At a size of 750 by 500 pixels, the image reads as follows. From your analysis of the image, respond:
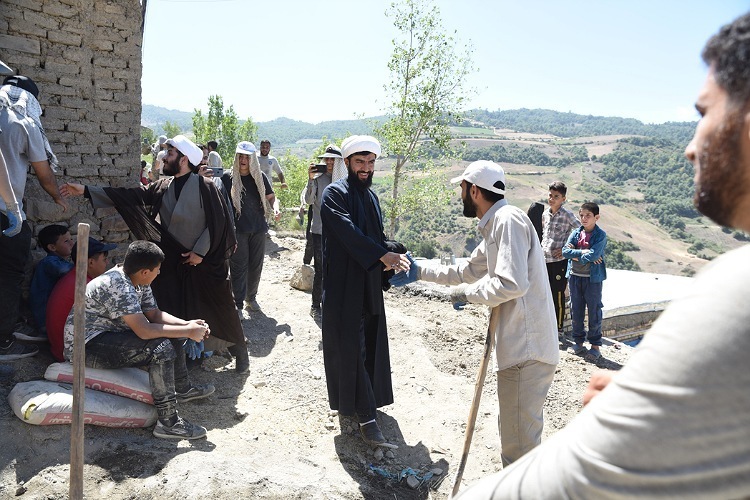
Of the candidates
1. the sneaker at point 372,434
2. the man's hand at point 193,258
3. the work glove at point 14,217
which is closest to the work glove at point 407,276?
the sneaker at point 372,434

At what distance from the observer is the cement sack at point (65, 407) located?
12.0 ft

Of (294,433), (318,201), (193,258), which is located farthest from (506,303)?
(318,201)

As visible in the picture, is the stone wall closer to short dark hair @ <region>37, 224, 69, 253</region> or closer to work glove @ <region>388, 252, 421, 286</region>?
short dark hair @ <region>37, 224, 69, 253</region>

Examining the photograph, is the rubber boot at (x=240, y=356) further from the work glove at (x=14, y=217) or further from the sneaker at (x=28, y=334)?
the work glove at (x=14, y=217)

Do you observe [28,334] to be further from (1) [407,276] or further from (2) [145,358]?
(1) [407,276]

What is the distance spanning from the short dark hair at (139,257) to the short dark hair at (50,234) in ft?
3.88

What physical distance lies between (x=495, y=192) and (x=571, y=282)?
3.89 metres

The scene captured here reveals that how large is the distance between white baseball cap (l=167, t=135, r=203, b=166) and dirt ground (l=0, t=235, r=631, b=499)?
1.93 meters

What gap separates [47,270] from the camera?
4652 millimetres

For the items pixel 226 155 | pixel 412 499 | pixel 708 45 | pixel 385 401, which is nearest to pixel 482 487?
pixel 708 45

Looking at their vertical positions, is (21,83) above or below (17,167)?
above

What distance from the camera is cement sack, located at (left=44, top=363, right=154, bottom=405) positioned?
394 cm

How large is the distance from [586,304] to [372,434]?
3629 mm

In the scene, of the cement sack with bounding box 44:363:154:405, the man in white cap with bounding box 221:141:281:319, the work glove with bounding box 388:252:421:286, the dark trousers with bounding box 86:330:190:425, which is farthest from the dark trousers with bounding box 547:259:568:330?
the cement sack with bounding box 44:363:154:405
